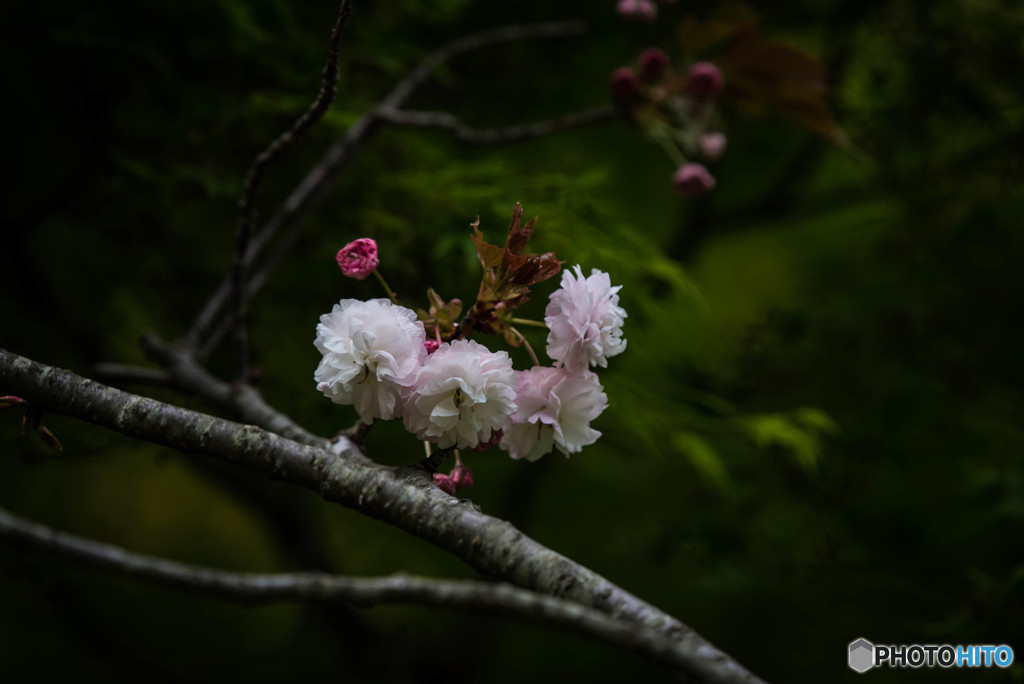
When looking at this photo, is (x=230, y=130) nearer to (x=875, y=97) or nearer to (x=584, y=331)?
(x=584, y=331)

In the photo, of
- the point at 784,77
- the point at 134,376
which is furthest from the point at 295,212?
the point at 784,77

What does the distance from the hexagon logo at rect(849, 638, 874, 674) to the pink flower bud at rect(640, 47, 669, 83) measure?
2.81 ft

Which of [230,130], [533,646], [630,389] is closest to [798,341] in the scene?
[630,389]

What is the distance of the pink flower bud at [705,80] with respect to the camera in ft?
3.62

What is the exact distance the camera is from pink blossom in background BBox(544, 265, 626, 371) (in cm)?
48

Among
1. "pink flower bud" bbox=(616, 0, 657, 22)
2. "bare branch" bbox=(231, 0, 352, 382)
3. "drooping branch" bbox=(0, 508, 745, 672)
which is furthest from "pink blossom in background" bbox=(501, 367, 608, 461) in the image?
"pink flower bud" bbox=(616, 0, 657, 22)

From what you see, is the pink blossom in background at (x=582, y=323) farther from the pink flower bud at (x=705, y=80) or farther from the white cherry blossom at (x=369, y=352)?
the pink flower bud at (x=705, y=80)

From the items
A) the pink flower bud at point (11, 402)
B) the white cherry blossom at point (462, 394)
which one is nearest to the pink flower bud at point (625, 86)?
the white cherry blossom at point (462, 394)

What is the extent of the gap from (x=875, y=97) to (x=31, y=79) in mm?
1674

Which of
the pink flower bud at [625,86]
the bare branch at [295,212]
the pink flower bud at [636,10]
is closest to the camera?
the bare branch at [295,212]

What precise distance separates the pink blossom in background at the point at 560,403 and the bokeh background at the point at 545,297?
19 cm

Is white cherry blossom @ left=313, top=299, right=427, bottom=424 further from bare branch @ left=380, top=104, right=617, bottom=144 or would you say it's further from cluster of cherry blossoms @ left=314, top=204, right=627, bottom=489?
bare branch @ left=380, top=104, right=617, bottom=144

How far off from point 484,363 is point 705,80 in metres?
0.85

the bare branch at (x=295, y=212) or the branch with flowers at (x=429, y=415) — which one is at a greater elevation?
the bare branch at (x=295, y=212)
